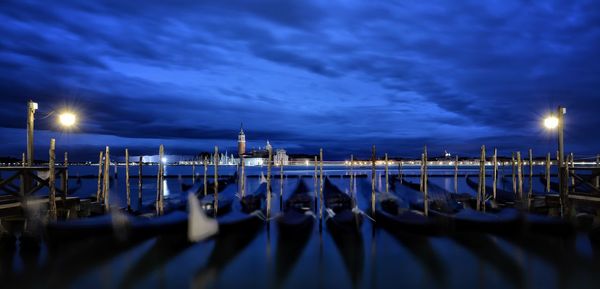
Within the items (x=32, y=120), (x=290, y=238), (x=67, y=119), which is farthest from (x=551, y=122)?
(x=32, y=120)

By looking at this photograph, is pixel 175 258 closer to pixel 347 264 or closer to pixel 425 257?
pixel 347 264

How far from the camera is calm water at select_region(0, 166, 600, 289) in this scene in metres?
9.30

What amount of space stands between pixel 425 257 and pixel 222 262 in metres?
5.41

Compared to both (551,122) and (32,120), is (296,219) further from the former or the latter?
(551,122)

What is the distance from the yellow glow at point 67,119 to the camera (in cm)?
1297

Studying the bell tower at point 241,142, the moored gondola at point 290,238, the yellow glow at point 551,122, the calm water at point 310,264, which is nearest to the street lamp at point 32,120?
the calm water at point 310,264

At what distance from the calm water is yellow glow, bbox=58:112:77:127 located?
389 cm

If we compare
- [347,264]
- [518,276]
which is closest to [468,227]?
[518,276]

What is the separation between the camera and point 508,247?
11.8 meters

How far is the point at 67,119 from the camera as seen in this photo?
1313cm

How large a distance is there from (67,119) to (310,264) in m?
8.86

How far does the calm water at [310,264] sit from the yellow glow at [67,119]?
153 inches

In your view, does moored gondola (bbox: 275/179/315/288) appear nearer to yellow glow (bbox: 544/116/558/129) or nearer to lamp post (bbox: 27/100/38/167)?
lamp post (bbox: 27/100/38/167)

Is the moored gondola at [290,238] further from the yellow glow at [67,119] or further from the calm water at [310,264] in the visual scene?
the yellow glow at [67,119]
